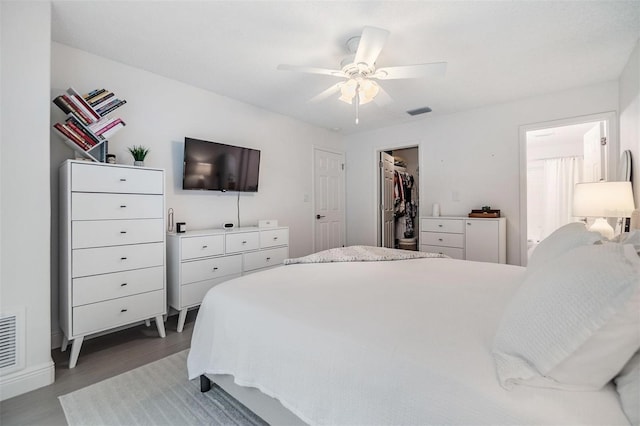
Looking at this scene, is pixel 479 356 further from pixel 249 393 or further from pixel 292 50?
pixel 292 50

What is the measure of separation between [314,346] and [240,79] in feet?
8.94

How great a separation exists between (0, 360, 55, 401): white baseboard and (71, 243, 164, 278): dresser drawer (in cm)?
57

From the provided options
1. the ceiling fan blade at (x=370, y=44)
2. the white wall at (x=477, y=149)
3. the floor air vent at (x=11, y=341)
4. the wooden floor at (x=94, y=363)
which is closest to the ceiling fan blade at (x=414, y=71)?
the ceiling fan blade at (x=370, y=44)

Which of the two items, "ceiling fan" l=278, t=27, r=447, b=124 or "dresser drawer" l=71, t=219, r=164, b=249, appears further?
"dresser drawer" l=71, t=219, r=164, b=249

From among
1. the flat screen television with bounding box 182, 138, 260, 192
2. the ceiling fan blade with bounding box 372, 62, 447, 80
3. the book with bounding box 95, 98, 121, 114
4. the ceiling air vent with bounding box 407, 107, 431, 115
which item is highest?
the ceiling air vent with bounding box 407, 107, 431, 115

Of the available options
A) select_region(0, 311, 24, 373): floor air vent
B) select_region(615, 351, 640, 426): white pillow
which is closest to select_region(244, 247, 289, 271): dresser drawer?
select_region(0, 311, 24, 373): floor air vent

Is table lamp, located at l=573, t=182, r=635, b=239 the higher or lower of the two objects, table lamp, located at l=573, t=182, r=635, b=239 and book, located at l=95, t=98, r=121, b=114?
the lower

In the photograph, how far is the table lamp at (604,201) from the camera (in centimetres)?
225

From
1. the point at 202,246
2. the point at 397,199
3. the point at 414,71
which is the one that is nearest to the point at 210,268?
the point at 202,246

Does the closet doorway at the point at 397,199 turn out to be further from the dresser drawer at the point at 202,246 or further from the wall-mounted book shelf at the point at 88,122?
the wall-mounted book shelf at the point at 88,122

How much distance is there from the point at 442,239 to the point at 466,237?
30 centimetres

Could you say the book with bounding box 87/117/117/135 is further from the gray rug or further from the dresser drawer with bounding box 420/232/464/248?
the dresser drawer with bounding box 420/232/464/248

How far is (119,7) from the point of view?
1.87 m

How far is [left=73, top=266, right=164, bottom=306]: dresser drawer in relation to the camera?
2008 mm
